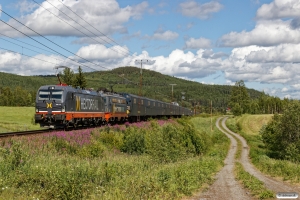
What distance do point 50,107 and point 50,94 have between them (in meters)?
1.30

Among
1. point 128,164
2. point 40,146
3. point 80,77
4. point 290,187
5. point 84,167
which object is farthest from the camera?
point 80,77

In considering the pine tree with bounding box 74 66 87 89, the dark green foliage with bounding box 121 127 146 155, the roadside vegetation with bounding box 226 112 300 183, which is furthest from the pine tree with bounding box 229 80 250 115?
the dark green foliage with bounding box 121 127 146 155

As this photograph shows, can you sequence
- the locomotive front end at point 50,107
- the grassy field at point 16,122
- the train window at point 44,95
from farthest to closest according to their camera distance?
the grassy field at point 16,122 → the train window at point 44,95 → the locomotive front end at point 50,107

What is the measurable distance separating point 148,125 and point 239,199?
41.1 meters

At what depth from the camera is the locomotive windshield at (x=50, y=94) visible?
1442 inches

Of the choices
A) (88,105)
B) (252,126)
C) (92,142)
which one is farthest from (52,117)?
(252,126)

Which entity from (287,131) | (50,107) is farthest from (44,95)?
(287,131)

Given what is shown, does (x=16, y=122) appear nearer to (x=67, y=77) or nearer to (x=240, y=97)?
(x=67, y=77)

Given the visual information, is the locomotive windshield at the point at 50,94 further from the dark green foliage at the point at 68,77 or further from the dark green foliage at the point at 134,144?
the dark green foliage at the point at 68,77

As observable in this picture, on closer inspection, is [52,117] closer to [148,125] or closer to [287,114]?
[148,125]

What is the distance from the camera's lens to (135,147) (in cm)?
3956

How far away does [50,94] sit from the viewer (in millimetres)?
36781

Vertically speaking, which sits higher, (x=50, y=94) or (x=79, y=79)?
(x=79, y=79)

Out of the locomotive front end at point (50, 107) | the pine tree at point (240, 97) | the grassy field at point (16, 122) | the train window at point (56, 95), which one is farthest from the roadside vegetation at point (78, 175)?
the pine tree at point (240, 97)
